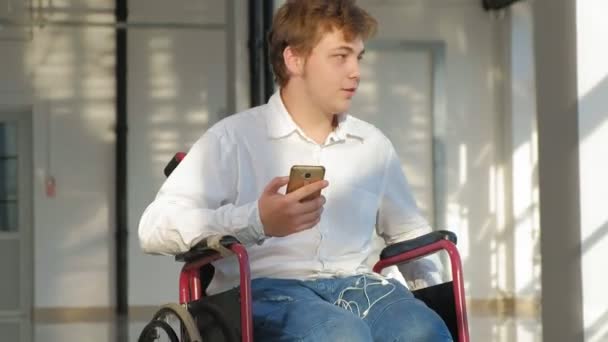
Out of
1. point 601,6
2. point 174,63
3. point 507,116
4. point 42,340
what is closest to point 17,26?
point 174,63

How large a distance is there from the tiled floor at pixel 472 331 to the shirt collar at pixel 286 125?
6.50 metres

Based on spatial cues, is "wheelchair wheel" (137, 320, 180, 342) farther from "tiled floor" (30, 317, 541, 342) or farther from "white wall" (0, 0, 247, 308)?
"white wall" (0, 0, 247, 308)

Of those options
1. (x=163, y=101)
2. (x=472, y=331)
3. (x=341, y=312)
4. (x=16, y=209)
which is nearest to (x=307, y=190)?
(x=341, y=312)

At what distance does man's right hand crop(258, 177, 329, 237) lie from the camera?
8.27 ft

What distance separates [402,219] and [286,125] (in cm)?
41

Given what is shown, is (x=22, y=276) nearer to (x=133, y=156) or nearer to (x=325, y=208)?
(x=133, y=156)

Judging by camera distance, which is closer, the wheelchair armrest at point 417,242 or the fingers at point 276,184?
the fingers at point 276,184

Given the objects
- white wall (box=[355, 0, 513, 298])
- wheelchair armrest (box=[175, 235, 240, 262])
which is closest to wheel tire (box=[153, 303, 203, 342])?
wheelchair armrest (box=[175, 235, 240, 262])

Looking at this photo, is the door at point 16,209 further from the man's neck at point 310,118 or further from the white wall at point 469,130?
the man's neck at point 310,118

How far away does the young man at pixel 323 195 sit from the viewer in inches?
108

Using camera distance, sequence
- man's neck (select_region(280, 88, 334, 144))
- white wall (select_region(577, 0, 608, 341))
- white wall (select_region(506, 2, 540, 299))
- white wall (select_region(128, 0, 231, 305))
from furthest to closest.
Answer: white wall (select_region(506, 2, 540, 299)) < white wall (select_region(128, 0, 231, 305)) < white wall (select_region(577, 0, 608, 341)) < man's neck (select_region(280, 88, 334, 144))

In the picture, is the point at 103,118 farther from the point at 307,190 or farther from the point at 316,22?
the point at 307,190

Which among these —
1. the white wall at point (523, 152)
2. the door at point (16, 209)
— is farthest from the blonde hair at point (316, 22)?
the door at point (16, 209)

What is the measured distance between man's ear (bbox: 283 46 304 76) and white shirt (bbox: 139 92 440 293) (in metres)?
0.10
